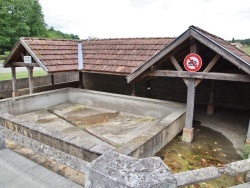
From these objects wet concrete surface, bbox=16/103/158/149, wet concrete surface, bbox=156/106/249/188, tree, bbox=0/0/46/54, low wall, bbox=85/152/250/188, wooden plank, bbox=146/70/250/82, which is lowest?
wet concrete surface, bbox=156/106/249/188

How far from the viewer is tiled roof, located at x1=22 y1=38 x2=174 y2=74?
32.5 ft

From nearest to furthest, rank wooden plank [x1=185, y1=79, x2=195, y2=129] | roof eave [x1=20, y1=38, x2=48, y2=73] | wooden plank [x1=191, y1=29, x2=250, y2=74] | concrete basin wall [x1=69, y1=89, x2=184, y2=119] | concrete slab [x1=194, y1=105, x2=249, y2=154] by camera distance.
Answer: wooden plank [x1=191, y1=29, x2=250, y2=74] → wooden plank [x1=185, y1=79, x2=195, y2=129] → concrete slab [x1=194, y1=105, x2=249, y2=154] → concrete basin wall [x1=69, y1=89, x2=184, y2=119] → roof eave [x1=20, y1=38, x2=48, y2=73]

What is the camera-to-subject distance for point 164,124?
668cm

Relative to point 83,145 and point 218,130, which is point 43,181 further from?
point 218,130

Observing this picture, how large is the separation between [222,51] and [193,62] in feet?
2.97

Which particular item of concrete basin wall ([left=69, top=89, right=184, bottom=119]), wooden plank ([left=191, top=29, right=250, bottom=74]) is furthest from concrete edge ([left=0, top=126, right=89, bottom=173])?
concrete basin wall ([left=69, top=89, right=184, bottom=119])

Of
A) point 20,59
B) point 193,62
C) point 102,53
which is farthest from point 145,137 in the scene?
point 20,59

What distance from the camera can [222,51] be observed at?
5.82 m

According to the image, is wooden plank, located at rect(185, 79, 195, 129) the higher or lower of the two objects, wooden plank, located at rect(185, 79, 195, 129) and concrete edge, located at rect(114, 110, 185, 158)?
the higher

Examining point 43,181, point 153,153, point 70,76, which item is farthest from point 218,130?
point 70,76

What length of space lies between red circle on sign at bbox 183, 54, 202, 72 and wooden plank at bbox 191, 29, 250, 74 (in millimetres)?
507

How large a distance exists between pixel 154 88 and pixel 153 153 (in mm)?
6260

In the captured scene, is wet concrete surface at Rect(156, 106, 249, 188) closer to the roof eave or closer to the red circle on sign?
the red circle on sign

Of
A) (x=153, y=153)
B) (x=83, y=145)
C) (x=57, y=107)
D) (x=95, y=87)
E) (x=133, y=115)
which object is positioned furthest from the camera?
(x=95, y=87)
